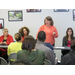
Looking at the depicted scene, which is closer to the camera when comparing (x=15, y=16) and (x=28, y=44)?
(x=28, y=44)

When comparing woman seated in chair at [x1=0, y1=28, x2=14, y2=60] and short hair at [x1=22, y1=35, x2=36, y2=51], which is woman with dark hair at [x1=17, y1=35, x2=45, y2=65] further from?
woman seated in chair at [x1=0, y1=28, x2=14, y2=60]

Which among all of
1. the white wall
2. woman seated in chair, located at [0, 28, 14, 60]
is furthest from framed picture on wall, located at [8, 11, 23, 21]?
woman seated in chair, located at [0, 28, 14, 60]

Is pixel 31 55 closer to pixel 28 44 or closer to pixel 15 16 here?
pixel 28 44

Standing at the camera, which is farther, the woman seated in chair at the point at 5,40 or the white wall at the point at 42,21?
the white wall at the point at 42,21

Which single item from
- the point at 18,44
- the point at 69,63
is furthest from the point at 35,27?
the point at 69,63

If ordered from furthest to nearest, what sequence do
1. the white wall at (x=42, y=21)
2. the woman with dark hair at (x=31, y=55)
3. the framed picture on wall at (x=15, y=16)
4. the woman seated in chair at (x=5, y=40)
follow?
the framed picture on wall at (x=15, y=16) → the white wall at (x=42, y=21) → the woman seated in chair at (x=5, y=40) → the woman with dark hair at (x=31, y=55)

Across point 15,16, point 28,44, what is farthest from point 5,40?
point 28,44

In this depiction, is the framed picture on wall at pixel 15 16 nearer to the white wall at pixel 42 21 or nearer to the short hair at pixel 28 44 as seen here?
the white wall at pixel 42 21

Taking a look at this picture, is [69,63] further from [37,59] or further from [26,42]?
[26,42]

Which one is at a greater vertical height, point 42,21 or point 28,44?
point 42,21

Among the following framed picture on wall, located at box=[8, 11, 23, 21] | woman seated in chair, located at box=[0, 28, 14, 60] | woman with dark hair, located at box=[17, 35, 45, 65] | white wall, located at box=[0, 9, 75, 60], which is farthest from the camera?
framed picture on wall, located at box=[8, 11, 23, 21]

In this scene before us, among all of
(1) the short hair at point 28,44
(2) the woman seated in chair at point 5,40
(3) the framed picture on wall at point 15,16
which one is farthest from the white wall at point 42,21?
(1) the short hair at point 28,44

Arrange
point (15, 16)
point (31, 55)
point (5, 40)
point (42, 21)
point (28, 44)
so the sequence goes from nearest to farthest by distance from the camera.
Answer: point (31, 55)
point (28, 44)
point (5, 40)
point (42, 21)
point (15, 16)
